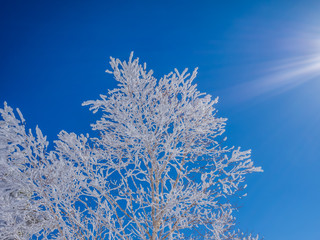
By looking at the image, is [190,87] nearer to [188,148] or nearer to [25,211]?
[188,148]

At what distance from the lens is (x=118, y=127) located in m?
4.38

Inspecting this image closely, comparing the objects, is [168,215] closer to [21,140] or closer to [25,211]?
[25,211]

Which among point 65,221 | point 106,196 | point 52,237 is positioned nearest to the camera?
point 65,221

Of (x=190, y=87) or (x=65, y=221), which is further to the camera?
(x=190, y=87)

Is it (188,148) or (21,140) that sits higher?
(188,148)

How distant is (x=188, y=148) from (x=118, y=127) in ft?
4.86

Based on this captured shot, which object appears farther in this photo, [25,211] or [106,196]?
[106,196]

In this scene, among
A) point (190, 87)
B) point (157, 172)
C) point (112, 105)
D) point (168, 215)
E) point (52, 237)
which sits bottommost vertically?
point (52, 237)

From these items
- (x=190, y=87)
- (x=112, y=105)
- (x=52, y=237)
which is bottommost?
(x=52, y=237)

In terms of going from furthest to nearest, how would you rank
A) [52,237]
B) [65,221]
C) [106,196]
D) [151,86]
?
1. [151,86]
2. [52,237]
3. [106,196]
4. [65,221]

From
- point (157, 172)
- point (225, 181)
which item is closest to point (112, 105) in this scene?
point (157, 172)

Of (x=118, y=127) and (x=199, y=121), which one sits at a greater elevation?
(x=199, y=121)

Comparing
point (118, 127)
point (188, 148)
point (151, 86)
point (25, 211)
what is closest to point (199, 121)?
point (188, 148)

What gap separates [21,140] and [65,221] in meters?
1.58
